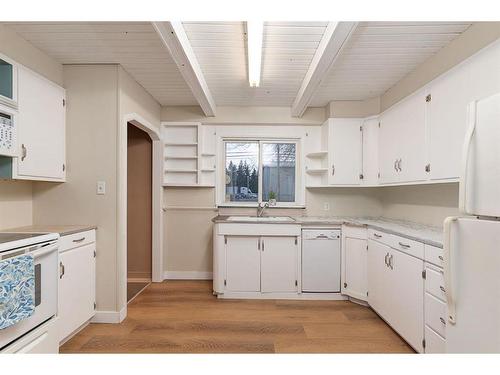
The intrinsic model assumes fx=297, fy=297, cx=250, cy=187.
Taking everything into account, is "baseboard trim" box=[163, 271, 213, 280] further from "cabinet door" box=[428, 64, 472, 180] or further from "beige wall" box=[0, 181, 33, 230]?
"cabinet door" box=[428, 64, 472, 180]

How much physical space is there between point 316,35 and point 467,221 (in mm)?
1703

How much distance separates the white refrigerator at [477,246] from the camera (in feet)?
3.86

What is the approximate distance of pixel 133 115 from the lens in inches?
122

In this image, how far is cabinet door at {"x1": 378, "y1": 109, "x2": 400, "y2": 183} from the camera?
10.5ft

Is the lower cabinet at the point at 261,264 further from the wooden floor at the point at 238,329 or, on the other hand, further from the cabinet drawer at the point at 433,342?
the cabinet drawer at the point at 433,342

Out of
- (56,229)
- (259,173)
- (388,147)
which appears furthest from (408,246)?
(56,229)

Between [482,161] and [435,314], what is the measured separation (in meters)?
1.27

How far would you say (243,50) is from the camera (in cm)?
252

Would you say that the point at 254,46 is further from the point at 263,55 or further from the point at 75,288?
the point at 75,288

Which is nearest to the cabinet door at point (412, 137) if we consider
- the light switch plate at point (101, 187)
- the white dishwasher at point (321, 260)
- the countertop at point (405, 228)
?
the countertop at point (405, 228)

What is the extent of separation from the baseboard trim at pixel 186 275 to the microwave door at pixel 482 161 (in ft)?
11.4

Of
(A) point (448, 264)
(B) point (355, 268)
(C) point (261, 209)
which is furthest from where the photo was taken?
(C) point (261, 209)

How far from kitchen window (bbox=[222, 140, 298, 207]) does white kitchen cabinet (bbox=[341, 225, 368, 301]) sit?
1063 mm

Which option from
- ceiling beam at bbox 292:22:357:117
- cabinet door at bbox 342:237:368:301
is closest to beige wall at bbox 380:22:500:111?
ceiling beam at bbox 292:22:357:117
